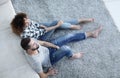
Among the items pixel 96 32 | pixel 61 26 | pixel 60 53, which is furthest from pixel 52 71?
pixel 96 32

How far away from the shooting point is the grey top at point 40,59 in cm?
200

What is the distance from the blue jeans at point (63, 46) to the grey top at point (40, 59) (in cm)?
7

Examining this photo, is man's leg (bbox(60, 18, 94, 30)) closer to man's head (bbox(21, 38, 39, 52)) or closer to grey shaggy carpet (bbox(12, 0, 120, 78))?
grey shaggy carpet (bbox(12, 0, 120, 78))

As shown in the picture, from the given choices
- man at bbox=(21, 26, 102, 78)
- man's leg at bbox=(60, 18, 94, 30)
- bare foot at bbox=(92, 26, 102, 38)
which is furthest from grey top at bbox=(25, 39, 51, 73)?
bare foot at bbox=(92, 26, 102, 38)

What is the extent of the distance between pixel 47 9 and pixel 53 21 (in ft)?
0.94

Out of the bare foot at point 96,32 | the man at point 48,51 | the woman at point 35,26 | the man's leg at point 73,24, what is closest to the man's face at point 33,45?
the man at point 48,51

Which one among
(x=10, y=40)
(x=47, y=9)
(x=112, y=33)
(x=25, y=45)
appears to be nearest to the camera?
(x=25, y=45)

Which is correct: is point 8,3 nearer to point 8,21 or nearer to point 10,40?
point 8,21

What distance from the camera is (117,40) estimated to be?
2.41m

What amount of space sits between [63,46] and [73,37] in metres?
0.18

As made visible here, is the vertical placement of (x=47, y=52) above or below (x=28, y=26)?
below

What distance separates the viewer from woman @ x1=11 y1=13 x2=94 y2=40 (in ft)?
7.10

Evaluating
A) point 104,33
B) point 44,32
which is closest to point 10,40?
point 44,32

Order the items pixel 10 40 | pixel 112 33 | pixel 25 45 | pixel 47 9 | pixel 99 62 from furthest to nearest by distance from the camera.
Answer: pixel 47 9 → pixel 112 33 → pixel 99 62 → pixel 10 40 → pixel 25 45
